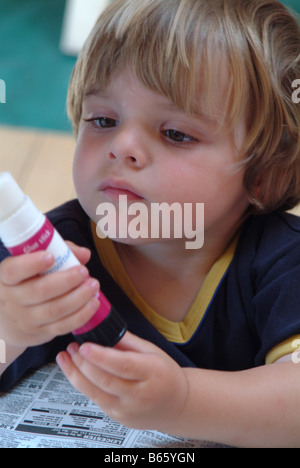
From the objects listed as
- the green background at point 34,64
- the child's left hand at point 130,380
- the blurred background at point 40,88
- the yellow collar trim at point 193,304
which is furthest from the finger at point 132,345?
the green background at point 34,64

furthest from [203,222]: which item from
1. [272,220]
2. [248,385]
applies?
[248,385]

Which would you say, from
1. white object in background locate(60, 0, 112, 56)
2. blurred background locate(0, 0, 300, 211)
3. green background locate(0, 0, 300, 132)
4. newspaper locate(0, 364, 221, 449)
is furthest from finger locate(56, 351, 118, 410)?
white object in background locate(60, 0, 112, 56)

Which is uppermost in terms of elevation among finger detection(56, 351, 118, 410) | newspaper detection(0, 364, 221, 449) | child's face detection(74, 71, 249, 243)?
child's face detection(74, 71, 249, 243)

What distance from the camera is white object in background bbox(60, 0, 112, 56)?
2.22 m

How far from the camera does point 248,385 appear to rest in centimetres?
62

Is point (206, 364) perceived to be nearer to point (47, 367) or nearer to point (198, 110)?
point (47, 367)

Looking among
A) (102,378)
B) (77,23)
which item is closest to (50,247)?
(102,378)

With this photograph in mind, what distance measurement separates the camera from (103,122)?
2.32 ft

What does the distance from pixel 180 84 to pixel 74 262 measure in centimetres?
25

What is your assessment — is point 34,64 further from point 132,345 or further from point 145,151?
point 132,345

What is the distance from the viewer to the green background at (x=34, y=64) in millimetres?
1851

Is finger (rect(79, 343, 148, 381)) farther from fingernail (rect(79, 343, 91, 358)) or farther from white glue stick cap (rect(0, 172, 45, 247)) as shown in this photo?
white glue stick cap (rect(0, 172, 45, 247))

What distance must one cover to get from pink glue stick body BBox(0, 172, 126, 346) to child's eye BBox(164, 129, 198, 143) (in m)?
0.22

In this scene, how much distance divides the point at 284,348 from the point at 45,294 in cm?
29
